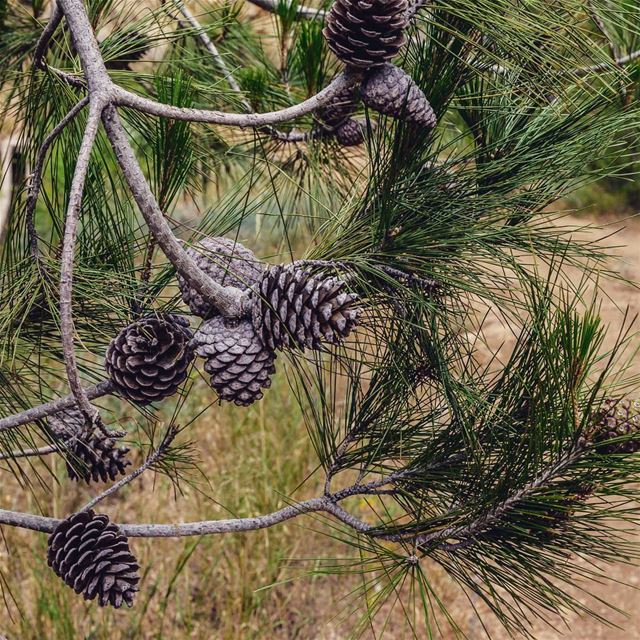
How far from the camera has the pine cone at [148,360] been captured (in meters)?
0.60

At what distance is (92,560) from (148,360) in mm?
239

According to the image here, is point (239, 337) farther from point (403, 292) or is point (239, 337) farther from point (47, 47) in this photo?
point (47, 47)

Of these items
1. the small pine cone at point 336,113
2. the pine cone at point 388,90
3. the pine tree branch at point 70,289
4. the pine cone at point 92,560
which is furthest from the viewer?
the small pine cone at point 336,113

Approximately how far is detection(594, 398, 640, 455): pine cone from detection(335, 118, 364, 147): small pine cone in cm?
59

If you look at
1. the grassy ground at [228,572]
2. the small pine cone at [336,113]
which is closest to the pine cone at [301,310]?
the small pine cone at [336,113]

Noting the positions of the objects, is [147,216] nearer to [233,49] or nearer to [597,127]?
[597,127]

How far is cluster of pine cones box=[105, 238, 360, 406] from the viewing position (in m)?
0.55

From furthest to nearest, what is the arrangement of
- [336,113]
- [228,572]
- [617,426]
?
1. [228,572]
2. [336,113]
3. [617,426]

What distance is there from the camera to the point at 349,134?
3.56ft

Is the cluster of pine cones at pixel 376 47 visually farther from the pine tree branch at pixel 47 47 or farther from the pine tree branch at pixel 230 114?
the pine tree branch at pixel 47 47

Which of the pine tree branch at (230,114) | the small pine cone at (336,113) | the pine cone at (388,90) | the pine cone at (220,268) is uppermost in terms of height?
the small pine cone at (336,113)

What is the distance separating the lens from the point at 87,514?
746 millimetres

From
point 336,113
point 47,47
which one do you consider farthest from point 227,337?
point 336,113

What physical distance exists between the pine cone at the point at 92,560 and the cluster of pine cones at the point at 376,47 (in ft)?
1.48
